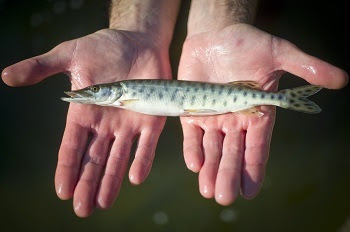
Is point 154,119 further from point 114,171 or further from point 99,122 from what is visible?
point 114,171

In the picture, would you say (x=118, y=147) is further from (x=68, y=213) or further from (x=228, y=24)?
(x=228, y=24)

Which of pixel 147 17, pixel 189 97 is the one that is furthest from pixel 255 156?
pixel 147 17

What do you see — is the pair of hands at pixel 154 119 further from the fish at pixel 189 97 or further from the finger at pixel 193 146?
the fish at pixel 189 97

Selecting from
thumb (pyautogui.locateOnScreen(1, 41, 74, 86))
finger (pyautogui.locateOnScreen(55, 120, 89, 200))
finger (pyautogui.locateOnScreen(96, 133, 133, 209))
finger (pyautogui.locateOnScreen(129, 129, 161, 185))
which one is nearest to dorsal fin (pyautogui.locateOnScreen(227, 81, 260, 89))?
finger (pyautogui.locateOnScreen(129, 129, 161, 185))

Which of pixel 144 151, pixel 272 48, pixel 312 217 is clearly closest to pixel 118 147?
pixel 144 151

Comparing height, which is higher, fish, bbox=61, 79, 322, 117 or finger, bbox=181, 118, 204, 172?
fish, bbox=61, 79, 322, 117

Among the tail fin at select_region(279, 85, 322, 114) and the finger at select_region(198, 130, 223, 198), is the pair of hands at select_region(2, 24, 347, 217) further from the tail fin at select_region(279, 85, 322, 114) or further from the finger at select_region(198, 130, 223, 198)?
the tail fin at select_region(279, 85, 322, 114)

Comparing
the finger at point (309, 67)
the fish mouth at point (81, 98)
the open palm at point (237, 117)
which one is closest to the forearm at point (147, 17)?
the open palm at point (237, 117)
